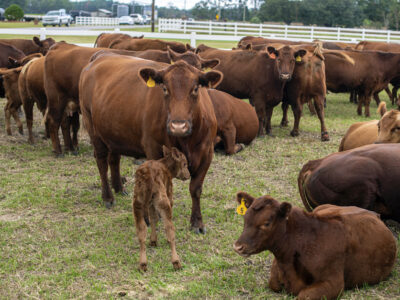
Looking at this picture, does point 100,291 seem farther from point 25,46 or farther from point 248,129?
point 25,46

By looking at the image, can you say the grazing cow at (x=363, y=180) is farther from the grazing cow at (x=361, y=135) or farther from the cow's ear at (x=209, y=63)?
the cow's ear at (x=209, y=63)

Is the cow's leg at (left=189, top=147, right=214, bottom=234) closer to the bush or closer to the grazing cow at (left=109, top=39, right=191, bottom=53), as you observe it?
the grazing cow at (left=109, top=39, right=191, bottom=53)

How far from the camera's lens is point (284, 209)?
4.04 m

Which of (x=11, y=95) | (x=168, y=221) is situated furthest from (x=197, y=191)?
(x=11, y=95)

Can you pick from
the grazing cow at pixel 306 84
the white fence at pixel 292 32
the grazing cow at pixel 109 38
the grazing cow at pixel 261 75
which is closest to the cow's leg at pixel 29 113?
the grazing cow at pixel 261 75

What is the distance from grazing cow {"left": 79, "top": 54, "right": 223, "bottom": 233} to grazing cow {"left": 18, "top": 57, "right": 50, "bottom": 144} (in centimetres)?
307

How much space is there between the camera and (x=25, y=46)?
15.6 m

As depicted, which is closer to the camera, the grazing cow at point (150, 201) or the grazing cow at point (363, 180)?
the grazing cow at point (150, 201)

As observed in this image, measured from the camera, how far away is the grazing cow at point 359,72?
13.4 meters

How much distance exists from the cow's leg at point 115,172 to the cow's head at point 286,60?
14.8 ft

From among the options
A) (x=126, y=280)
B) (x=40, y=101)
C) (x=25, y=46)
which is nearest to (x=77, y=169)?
(x=40, y=101)

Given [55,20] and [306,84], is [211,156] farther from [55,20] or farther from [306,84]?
[55,20]

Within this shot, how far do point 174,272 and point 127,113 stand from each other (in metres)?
2.00

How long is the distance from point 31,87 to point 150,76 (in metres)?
4.89
